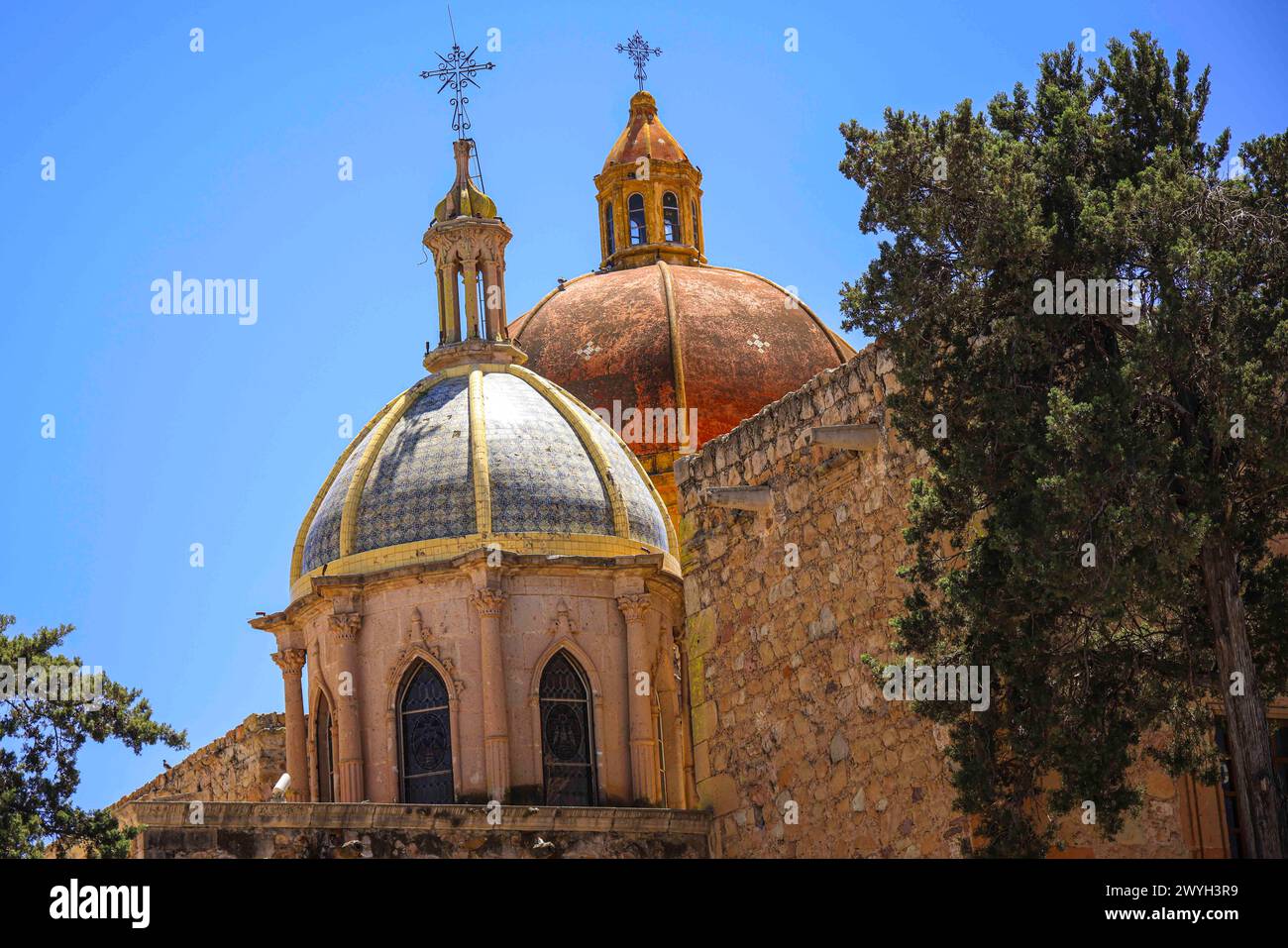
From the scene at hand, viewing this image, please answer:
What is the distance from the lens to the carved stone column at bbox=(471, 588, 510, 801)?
24.6 m

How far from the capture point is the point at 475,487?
25.6m

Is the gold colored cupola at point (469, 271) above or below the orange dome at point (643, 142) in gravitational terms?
below

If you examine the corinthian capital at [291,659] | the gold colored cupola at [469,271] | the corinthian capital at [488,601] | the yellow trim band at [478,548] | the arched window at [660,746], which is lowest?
the arched window at [660,746]

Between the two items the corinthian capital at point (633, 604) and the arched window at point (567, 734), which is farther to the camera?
the corinthian capital at point (633, 604)

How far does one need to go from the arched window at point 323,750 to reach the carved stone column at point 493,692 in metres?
2.56

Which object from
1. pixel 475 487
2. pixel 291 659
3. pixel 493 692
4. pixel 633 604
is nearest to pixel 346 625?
pixel 291 659

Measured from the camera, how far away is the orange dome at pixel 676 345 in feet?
108

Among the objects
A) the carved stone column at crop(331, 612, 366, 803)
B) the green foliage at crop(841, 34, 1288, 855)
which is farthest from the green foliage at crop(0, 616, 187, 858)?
the green foliage at crop(841, 34, 1288, 855)

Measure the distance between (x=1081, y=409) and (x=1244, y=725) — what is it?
2.14 m

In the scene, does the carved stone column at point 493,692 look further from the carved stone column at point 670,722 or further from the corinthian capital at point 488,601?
the carved stone column at point 670,722

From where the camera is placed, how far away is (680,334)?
33469 millimetres

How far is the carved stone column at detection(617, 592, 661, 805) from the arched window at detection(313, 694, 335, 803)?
12.5 ft

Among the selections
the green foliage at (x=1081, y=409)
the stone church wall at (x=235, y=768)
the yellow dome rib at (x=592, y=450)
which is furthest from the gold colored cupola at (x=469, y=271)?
the green foliage at (x=1081, y=409)

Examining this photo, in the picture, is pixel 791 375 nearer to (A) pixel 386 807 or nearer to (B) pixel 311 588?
(B) pixel 311 588
